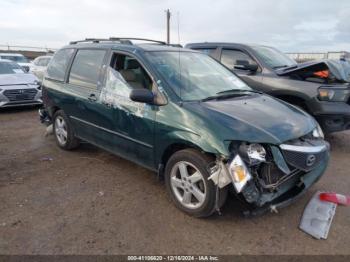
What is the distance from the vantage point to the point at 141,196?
390cm

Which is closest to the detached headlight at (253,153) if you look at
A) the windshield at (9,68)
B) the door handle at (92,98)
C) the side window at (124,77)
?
the side window at (124,77)

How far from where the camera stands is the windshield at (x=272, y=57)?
6503mm

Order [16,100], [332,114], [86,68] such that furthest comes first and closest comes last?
[16,100] < [332,114] < [86,68]

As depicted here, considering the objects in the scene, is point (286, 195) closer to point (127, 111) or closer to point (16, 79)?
point (127, 111)

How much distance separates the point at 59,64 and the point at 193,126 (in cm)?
324

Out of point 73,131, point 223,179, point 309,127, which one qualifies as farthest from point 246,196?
point 73,131

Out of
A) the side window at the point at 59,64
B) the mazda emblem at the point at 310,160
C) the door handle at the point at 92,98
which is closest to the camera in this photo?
the mazda emblem at the point at 310,160

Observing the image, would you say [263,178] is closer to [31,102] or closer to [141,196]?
[141,196]

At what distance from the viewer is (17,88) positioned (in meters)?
9.08

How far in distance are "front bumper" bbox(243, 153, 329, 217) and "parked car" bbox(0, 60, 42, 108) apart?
7.87 metres

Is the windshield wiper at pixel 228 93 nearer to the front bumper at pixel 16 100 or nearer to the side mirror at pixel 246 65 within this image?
the side mirror at pixel 246 65

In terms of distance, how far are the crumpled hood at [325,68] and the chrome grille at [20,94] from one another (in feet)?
22.9

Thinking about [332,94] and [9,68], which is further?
[9,68]

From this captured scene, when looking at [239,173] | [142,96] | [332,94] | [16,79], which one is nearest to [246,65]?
[332,94]
